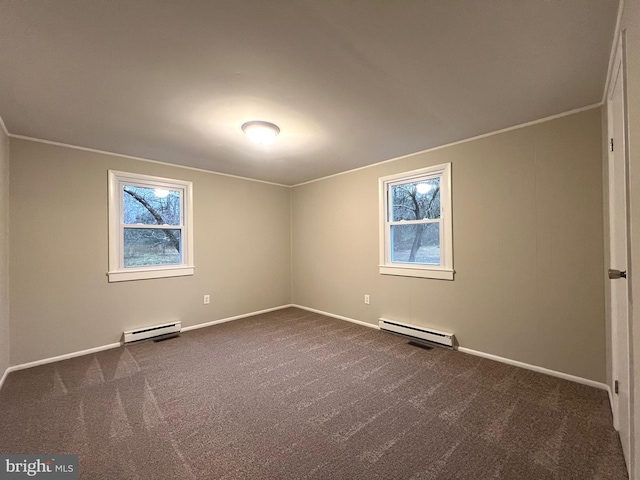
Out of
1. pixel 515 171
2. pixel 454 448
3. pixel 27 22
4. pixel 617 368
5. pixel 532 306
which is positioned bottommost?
pixel 454 448

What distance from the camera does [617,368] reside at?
1796 millimetres

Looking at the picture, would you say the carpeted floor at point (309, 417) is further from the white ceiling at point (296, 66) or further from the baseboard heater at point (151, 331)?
the white ceiling at point (296, 66)

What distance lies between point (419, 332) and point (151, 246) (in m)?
3.68

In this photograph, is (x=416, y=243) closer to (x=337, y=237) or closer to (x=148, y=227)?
(x=337, y=237)

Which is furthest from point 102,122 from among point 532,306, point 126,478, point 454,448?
point 532,306

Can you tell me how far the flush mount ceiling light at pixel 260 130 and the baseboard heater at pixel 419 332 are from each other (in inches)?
108

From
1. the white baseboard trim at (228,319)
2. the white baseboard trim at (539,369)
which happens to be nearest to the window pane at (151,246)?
the white baseboard trim at (228,319)

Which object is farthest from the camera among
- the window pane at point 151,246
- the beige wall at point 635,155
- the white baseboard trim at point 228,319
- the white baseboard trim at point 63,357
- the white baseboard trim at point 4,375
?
the white baseboard trim at point 228,319

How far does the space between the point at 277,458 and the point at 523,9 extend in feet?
8.68

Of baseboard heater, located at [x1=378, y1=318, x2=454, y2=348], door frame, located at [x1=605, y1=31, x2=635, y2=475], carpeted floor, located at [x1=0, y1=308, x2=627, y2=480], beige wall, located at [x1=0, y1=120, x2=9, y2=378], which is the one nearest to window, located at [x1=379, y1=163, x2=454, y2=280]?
baseboard heater, located at [x1=378, y1=318, x2=454, y2=348]

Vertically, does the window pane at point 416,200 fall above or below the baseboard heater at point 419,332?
above

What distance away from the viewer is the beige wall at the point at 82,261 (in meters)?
2.78

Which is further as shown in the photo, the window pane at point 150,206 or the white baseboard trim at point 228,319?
the white baseboard trim at point 228,319

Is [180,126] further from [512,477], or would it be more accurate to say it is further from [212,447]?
[512,477]
